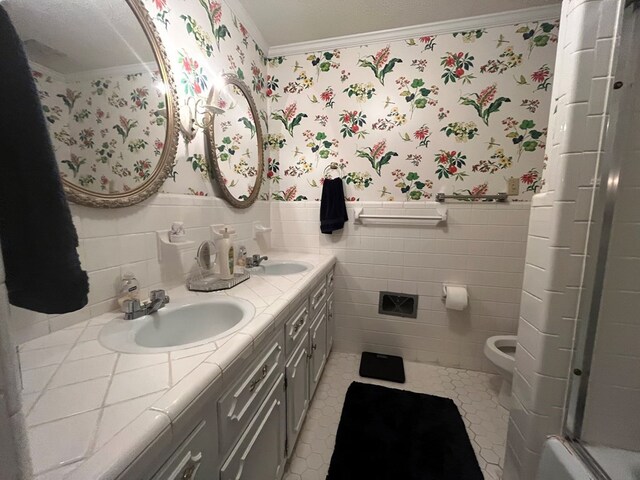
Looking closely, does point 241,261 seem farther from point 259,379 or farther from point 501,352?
point 501,352

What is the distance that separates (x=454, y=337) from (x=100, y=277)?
2126mm

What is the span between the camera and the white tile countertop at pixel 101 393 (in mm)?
364

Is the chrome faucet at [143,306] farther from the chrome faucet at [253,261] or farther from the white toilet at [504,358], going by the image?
the white toilet at [504,358]

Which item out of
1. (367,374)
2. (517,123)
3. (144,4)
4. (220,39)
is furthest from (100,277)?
(517,123)

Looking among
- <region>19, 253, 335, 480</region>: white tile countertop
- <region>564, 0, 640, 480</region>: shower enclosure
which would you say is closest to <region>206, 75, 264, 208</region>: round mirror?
<region>19, 253, 335, 480</region>: white tile countertop

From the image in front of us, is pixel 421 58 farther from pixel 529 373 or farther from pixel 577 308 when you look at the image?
pixel 529 373

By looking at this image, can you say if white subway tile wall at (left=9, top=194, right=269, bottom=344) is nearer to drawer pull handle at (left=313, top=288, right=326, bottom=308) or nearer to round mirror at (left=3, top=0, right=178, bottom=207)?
round mirror at (left=3, top=0, right=178, bottom=207)

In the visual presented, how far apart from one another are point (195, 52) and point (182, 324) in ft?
4.25

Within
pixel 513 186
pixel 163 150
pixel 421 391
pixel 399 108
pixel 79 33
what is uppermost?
pixel 399 108

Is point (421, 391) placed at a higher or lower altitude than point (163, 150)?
lower

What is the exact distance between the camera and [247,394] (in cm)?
74

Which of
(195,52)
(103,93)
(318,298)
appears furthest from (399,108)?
(103,93)

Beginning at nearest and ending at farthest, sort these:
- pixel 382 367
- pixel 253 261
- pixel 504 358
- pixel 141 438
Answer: pixel 141 438 < pixel 504 358 < pixel 253 261 < pixel 382 367

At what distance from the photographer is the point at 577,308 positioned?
0.82m
